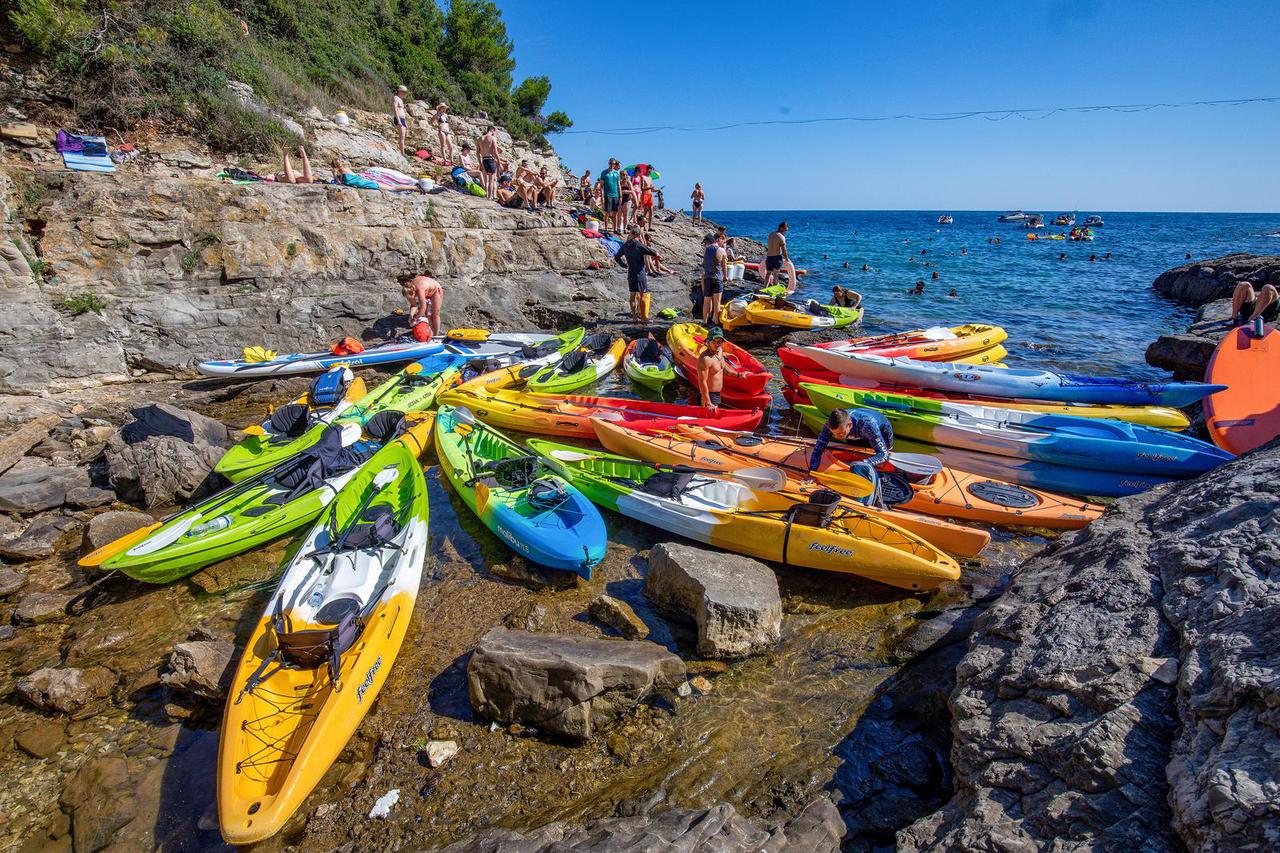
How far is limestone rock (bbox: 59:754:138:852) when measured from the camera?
3.62 meters

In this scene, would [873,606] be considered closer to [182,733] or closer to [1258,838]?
[1258,838]

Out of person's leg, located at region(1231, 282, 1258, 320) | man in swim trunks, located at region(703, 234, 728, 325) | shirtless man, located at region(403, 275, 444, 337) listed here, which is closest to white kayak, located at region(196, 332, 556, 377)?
shirtless man, located at region(403, 275, 444, 337)

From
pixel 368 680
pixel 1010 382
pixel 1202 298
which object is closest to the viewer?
pixel 368 680

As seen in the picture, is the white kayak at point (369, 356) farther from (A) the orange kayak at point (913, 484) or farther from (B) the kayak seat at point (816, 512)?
(B) the kayak seat at point (816, 512)

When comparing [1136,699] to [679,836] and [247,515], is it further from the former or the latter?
[247,515]

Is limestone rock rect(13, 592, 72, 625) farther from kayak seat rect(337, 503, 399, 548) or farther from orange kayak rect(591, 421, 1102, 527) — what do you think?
orange kayak rect(591, 421, 1102, 527)

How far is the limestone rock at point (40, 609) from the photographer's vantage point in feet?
17.6

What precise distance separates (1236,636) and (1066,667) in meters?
0.76

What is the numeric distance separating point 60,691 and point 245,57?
62.0 ft

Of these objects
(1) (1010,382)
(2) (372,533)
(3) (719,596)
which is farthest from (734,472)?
(1) (1010,382)

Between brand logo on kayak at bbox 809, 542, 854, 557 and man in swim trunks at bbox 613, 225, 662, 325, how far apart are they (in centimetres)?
1064

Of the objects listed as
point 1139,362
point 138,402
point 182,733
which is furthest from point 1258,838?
point 1139,362

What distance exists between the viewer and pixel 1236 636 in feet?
9.26

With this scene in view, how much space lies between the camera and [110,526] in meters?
6.30
